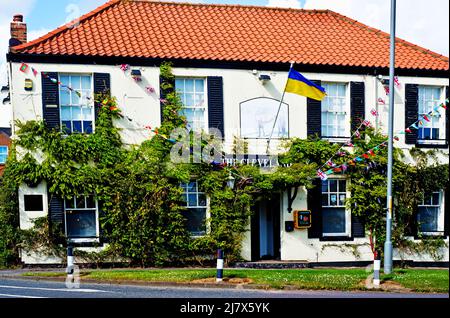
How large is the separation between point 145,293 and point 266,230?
24.4ft

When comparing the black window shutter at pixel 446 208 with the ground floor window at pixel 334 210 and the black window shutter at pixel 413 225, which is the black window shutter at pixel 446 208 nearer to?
the black window shutter at pixel 413 225

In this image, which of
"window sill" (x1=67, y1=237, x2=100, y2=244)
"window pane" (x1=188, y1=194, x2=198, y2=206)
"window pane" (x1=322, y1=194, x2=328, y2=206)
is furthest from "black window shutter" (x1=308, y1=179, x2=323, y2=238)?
"window sill" (x1=67, y1=237, x2=100, y2=244)

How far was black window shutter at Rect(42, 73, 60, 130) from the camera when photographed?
53.0 feet

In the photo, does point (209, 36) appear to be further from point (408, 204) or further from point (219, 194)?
point (408, 204)

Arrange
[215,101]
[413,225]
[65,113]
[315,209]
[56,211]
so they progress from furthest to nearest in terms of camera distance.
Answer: [413,225]
[315,209]
[215,101]
[65,113]
[56,211]

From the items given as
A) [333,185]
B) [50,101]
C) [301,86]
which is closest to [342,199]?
[333,185]

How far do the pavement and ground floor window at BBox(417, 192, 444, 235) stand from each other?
22.8 feet

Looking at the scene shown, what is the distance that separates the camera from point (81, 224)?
1650 cm

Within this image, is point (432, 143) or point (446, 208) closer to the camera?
point (446, 208)

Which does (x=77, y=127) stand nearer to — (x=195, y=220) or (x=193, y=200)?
(x=193, y=200)

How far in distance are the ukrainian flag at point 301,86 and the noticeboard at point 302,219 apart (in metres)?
3.85

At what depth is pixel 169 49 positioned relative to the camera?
56.8ft

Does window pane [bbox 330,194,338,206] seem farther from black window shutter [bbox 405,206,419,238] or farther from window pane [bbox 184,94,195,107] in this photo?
window pane [bbox 184,94,195,107]

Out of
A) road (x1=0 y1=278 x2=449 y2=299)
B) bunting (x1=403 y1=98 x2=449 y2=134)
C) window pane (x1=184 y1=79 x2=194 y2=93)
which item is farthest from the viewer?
bunting (x1=403 y1=98 x2=449 y2=134)
